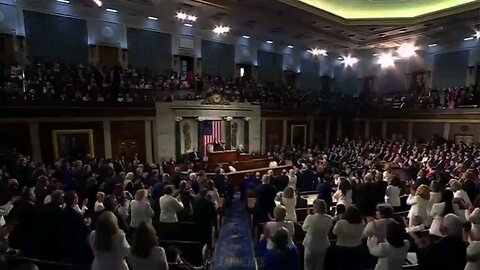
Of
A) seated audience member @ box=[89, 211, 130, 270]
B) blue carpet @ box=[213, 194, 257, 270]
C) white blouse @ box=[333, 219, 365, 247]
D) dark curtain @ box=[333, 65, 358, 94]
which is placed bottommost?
blue carpet @ box=[213, 194, 257, 270]

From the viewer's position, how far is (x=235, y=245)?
721cm

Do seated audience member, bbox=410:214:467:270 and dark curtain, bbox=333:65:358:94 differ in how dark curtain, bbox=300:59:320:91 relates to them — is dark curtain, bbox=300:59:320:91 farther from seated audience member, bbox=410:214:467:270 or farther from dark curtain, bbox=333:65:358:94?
seated audience member, bbox=410:214:467:270

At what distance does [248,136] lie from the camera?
1866 centimetres

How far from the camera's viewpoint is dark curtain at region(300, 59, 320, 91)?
25.5 meters

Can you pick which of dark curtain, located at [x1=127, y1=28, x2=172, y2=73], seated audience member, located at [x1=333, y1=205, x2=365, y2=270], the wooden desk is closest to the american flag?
the wooden desk

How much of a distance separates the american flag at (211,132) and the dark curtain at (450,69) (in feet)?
49.2

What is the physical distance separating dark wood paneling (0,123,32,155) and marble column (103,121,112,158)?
2.68 meters

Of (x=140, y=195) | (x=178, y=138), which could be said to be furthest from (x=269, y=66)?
(x=140, y=195)

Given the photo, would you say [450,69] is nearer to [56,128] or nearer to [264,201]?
[264,201]

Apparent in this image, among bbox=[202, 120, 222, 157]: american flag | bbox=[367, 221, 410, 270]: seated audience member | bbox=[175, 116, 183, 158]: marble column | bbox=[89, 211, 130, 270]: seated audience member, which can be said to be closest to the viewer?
bbox=[89, 211, 130, 270]: seated audience member

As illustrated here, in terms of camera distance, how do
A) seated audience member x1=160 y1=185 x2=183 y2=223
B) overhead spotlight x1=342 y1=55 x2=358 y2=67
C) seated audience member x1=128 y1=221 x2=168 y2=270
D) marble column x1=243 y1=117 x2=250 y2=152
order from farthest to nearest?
1. overhead spotlight x1=342 y1=55 x2=358 y2=67
2. marble column x1=243 y1=117 x2=250 y2=152
3. seated audience member x1=160 y1=185 x2=183 y2=223
4. seated audience member x1=128 y1=221 x2=168 y2=270

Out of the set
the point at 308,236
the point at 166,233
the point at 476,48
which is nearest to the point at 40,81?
the point at 166,233

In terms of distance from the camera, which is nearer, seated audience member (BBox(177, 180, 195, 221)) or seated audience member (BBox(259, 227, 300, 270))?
seated audience member (BBox(259, 227, 300, 270))

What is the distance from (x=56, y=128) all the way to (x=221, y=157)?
6.44m
